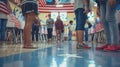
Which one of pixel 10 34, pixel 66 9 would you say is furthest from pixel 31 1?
pixel 66 9

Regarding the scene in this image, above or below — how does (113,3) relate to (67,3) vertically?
below

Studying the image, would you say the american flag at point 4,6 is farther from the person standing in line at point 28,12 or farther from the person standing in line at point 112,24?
the person standing in line at point 112,24

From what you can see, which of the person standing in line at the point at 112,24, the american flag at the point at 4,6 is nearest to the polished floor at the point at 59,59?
the person standing in line at the point at 112,24

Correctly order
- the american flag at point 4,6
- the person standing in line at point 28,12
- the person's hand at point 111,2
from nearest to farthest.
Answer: the person's hand at point 111,2, the person standing in line at point 28,12, the american flag at point 4,6

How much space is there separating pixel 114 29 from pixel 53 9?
568 inches

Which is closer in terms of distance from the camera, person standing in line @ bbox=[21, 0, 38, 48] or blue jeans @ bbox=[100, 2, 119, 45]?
blue jeans @ bbox=[100, 2, 119, 45]

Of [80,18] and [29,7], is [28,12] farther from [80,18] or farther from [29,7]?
[80,18]

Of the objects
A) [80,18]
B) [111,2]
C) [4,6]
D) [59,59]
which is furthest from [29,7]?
[4,6]

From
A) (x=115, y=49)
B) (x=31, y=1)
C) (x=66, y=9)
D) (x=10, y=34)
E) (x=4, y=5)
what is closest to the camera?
(x=115, y=49)

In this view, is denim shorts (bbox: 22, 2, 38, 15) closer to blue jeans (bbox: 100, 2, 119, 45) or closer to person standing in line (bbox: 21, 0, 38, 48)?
person standing in line (bbox: 21, 0, 38, 48)

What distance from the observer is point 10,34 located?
25.6ft

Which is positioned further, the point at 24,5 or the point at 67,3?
the point at 67,3

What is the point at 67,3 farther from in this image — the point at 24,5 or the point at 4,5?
the point at 24,5

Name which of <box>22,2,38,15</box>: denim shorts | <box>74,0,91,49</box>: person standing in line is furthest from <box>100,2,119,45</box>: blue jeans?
<box>22,2,38,15</box>: denim shorts
